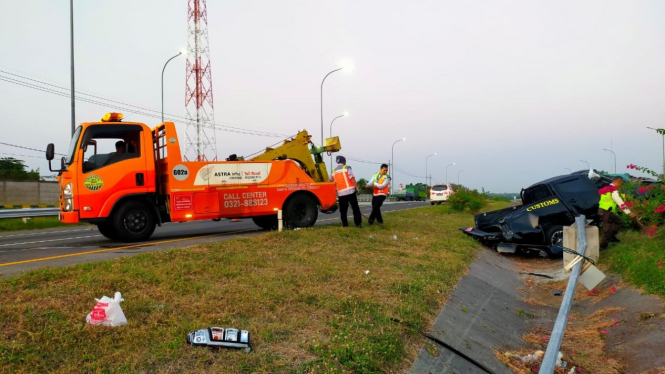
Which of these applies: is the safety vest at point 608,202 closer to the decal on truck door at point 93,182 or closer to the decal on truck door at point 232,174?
the decal on truck door at point 232,174

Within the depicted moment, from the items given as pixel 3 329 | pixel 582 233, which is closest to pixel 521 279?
pixel 582 233

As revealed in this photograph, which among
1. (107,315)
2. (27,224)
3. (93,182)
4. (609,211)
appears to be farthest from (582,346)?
(27,224)

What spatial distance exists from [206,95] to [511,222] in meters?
28.7

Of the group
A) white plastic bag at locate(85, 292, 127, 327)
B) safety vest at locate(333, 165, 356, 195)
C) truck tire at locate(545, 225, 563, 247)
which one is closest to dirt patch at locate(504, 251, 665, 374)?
truck tire at locate(545, 225, 563, 247)

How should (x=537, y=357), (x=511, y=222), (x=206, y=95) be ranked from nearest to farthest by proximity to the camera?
1. (x=537, y=357)
2. (x=511, y=222)
3. (x=206, y=95)

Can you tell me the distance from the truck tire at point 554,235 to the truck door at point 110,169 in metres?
9.22

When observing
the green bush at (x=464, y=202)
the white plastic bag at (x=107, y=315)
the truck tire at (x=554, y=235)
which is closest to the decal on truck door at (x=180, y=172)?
the white plastic bag at (x=107, y=315)

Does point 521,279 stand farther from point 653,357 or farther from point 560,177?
point 653,357

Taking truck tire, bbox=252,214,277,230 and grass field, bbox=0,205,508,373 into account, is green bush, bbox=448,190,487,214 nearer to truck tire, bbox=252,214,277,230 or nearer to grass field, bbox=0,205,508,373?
truck tire, bbox=252,214,277,230

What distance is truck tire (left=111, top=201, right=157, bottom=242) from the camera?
31.3 ft

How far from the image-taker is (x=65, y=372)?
309 centimetres

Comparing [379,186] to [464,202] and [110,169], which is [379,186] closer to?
[110,169]

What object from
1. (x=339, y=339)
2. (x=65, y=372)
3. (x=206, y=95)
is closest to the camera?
(x=65, y=372)

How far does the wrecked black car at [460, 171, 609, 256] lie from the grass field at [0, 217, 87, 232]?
16.8 meters
